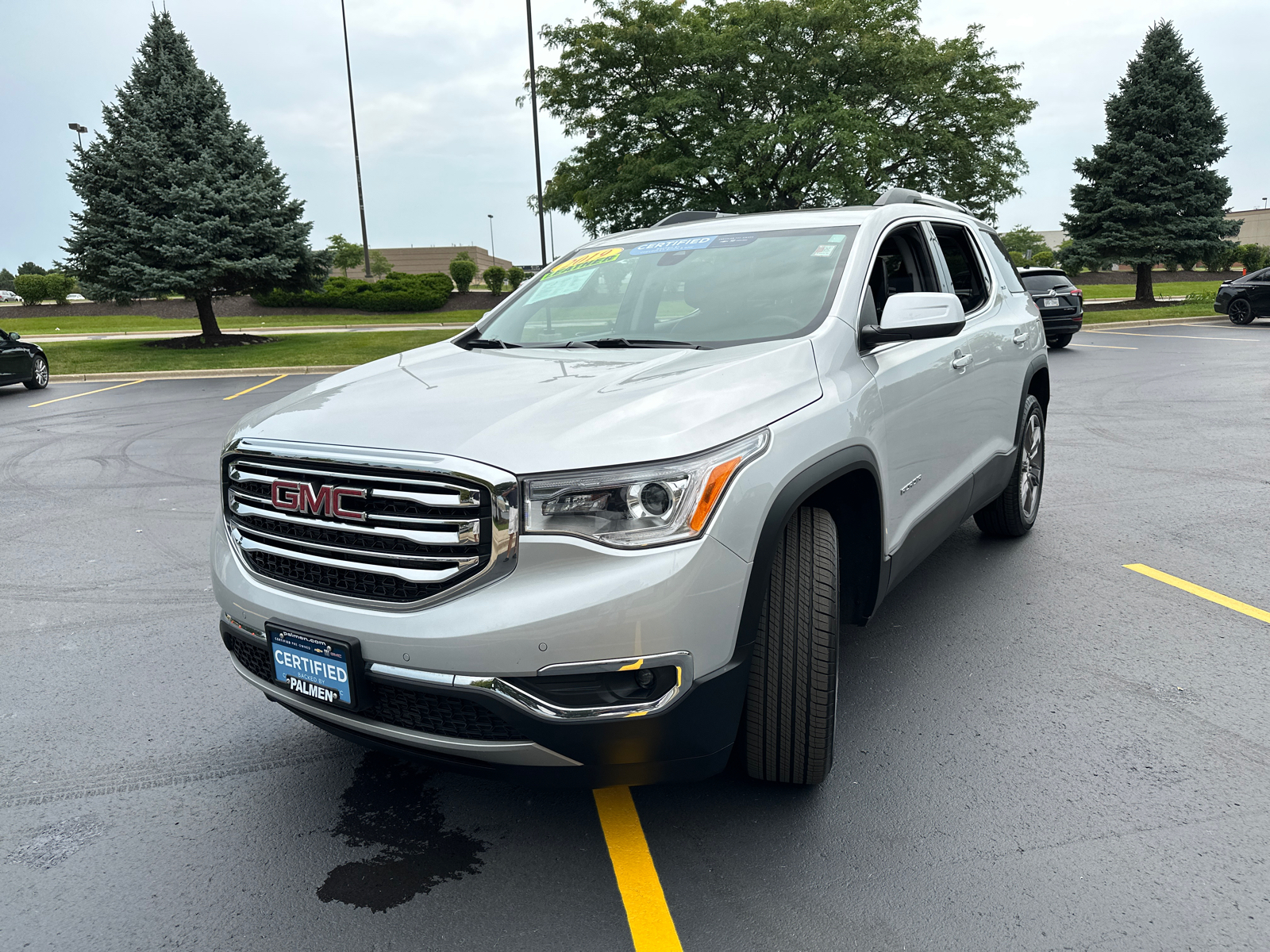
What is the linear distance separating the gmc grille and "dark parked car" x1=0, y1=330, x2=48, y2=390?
15.7 metres

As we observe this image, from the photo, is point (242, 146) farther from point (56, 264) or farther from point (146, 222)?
point (56, 264)

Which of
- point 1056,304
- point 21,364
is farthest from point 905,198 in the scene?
point 21,364

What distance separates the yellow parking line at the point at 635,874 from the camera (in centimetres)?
236

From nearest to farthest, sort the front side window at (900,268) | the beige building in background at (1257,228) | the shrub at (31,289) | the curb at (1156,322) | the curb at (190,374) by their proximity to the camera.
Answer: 1. the front side window at (900,268)
2. the curb at (190,374)
3. the curb at (1156,322)
4. the shrub at (31,289)
5. the beige building in background at (1257,228)

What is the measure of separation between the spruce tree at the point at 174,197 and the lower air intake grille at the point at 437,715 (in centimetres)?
2335

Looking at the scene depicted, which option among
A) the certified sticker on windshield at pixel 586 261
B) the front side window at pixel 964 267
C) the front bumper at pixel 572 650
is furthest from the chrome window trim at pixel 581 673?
the front side window at pixel 964 267

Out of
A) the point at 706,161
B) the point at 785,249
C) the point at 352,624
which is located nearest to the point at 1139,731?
the point at 785,249

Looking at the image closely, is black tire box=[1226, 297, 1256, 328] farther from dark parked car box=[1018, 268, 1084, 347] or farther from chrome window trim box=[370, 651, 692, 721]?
chrome window trim box=[370, 651, 692, 721]

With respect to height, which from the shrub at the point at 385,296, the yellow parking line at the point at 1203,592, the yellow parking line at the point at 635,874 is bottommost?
the yellow parking line at the point at 635,874

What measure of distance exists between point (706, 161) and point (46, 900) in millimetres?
25084

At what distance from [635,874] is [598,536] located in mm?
1026

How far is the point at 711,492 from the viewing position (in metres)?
2.37

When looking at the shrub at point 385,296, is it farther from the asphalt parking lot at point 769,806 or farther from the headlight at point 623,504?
the headlight at point 623,504

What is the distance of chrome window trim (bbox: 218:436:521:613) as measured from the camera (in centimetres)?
231
